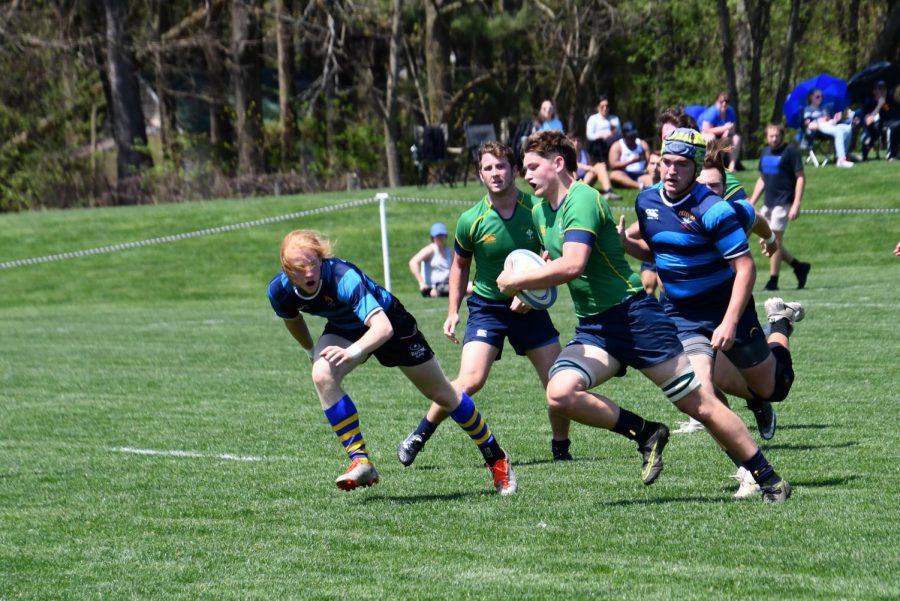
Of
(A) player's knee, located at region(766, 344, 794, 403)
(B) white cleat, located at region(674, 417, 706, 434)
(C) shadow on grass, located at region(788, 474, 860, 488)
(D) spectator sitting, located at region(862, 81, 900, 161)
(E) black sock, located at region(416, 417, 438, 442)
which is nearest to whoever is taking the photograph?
(C) shadow on grass, located at region(788, 474, 860, 488)

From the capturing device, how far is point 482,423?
291 inches

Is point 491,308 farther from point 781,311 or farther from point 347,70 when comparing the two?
point 347,70

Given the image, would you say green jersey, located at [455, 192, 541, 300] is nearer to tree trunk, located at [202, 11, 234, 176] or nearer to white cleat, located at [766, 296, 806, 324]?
white cleat, located at [766, 296, 806, 324]

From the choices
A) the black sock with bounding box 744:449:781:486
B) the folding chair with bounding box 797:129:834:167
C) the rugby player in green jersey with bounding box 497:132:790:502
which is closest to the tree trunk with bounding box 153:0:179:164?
the folding chair with bounding box 797:129:834:167

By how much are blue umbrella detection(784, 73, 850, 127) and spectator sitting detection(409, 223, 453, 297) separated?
12484mm

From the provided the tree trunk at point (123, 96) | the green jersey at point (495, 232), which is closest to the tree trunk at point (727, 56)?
the tree trunk at point (123, 96)

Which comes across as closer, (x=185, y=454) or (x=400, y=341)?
(x=400, y=341)

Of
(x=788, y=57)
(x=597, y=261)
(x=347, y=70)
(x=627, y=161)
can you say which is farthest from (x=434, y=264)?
(x=347, y=70)

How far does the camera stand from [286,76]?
1608 inches

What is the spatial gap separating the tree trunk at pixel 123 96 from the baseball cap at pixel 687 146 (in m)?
33.7

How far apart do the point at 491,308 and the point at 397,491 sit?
146 centimetres

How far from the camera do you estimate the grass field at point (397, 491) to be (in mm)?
5340

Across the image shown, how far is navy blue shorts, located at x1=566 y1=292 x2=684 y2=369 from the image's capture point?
655cm

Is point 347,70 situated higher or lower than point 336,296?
higher
